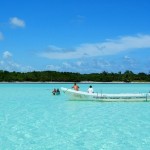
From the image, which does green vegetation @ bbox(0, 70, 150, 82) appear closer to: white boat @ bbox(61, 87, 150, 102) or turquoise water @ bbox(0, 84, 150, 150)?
white boat @ bbox(61, 87, 150, 102)

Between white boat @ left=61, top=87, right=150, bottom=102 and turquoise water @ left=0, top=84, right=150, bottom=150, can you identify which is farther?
white boat @ left=61, top=87, right=150, bottom=102

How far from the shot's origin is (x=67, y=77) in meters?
128

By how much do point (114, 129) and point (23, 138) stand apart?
3.91m

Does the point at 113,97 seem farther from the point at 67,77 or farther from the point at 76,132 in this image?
the point at 67,77

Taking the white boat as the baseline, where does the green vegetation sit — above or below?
Answer: above

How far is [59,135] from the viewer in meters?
13.4

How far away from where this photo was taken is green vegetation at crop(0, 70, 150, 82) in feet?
423

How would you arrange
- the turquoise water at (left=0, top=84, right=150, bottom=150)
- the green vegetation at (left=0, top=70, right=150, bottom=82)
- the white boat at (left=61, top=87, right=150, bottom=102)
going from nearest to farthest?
1. the turquoise water at (left=0, top=84, right=150, bottom=150)
2. the white boat at (left=61, top=87, right=150, bottom=102)
3. the green vegetation at (left=0, top=70, right=150, bottom=82)

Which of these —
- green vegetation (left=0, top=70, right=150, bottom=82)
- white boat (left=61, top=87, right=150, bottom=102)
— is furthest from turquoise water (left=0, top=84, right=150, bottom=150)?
green vegetation (left=0, top=70, right=150, bottom=82)

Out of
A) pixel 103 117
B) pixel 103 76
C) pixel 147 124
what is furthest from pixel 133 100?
→ pixel 103 76

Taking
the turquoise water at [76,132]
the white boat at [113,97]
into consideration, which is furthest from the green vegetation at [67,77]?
the turquoise water at [76,132]

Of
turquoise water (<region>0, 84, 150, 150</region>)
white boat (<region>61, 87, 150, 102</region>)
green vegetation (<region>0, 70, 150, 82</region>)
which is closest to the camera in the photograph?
turquoise water (<region>0, 84, 150, 150</region>)

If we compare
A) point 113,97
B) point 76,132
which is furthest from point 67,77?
point 76,132

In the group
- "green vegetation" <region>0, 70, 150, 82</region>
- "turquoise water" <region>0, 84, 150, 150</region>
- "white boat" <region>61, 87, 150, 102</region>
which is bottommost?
"turquoise water" <region>0, 84, 150, 150</region>
